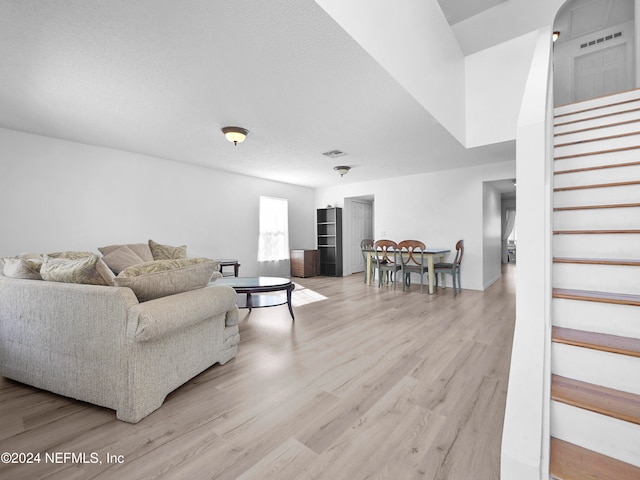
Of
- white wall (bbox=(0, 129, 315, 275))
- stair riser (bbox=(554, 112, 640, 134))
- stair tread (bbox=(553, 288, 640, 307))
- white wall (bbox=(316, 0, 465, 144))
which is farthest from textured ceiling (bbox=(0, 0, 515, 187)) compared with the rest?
stair tread (bbox=(553, 288, 640, 307))

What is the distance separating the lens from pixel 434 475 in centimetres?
118

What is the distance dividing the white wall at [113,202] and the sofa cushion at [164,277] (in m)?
3.14

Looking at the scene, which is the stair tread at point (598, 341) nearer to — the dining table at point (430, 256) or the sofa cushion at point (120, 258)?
the dining table at point (430, 256)

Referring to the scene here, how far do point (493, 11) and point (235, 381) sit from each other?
565cm

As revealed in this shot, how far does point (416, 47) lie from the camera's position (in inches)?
112

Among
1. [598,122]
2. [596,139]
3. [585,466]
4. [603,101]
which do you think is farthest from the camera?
[603,101]

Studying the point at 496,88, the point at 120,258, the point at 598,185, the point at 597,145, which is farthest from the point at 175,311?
the point at 496,88

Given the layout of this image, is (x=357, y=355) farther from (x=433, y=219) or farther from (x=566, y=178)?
(x=433, y=219)

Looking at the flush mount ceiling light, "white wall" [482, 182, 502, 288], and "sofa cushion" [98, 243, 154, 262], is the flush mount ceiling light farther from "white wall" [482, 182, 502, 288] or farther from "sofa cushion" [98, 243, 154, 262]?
"white wall" [482, 182, 502, 288]

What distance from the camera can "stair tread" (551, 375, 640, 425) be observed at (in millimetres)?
965

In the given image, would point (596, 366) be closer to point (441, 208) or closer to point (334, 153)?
point (334, 153)

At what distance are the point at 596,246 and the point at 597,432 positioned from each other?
3.77 ft

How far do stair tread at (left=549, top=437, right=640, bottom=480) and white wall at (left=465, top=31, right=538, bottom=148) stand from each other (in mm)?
3871

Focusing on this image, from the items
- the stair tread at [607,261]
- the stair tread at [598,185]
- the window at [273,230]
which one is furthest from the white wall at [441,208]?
the stair tread at [607,261]
